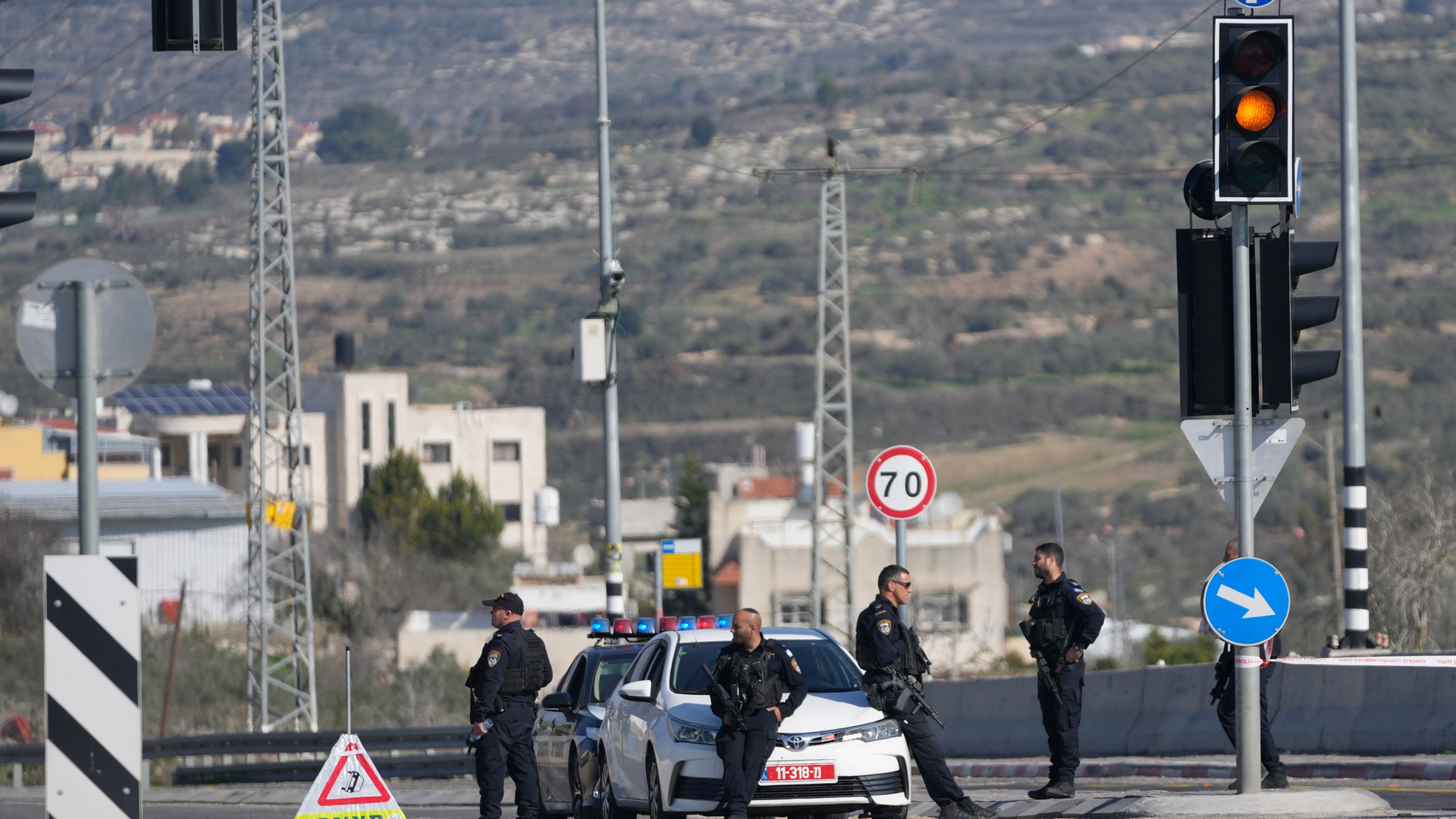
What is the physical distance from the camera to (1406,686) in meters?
17.4

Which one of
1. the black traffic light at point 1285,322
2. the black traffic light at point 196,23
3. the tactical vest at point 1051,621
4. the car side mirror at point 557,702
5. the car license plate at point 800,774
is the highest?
the black traffic light at point 196,23

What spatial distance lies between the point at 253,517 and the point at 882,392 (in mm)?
140423

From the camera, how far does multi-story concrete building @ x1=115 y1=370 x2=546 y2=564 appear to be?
105562mm

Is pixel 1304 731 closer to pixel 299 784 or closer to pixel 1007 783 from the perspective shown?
pixel 1007 783

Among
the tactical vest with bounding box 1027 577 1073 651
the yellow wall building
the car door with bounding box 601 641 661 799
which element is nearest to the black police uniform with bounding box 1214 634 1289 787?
the tactical vest with bounding box 1027 577 1073 651

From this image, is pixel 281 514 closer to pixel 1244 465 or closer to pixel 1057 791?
pixel 1057 791

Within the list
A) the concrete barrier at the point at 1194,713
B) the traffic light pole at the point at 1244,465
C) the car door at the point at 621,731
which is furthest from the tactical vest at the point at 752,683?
the concrete barrier at the point at 1194,713

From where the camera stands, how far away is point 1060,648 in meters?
13.8

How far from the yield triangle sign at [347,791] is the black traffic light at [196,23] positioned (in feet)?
13.6

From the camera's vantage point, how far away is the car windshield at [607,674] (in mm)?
16016

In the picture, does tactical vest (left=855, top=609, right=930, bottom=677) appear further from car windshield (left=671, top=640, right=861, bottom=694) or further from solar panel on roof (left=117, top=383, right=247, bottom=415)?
solar panel on roof (left=117, top=383, right=247, bottom=415)

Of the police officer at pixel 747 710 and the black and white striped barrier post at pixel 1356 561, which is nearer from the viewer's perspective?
the police officer at pixel 747 710

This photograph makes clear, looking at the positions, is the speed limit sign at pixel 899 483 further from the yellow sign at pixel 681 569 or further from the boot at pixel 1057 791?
the yellow sign at pixel 681 569

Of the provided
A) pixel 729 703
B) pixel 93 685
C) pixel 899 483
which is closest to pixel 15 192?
pixel 93 685
